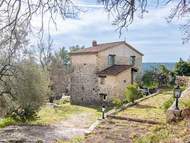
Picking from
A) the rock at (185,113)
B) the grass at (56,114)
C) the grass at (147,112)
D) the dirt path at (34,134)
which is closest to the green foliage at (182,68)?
the grass at (56,114)

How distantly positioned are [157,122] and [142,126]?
0.68 m

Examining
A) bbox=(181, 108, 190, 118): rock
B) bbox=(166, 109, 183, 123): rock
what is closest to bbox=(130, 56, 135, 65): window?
bbox=(166, 109, 183, 123): rock

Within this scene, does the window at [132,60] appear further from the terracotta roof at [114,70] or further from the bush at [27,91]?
the bush at [27,91]

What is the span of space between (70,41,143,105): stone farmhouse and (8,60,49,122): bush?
11.1 meters

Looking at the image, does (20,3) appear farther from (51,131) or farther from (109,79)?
(109,79)

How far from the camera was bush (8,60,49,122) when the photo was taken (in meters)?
26.0

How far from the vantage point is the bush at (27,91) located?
85.5ft

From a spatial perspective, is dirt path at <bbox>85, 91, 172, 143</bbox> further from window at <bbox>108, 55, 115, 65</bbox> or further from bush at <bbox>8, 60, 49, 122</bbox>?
window at <bbox>108, 55, 115, 65</bbox>

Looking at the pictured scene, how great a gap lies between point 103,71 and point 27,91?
14740mm

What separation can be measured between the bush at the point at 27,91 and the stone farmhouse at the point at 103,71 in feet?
36.3

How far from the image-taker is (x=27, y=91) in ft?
87.2

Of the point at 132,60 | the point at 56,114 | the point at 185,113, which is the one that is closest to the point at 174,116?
the point at 185,113

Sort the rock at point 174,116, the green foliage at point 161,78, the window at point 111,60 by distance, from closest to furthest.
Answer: the rock at point 174,116 < the green foliage at point 161,78 < the window at point 111,60

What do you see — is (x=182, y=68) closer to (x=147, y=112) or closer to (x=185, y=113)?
(x=147, y=112)
